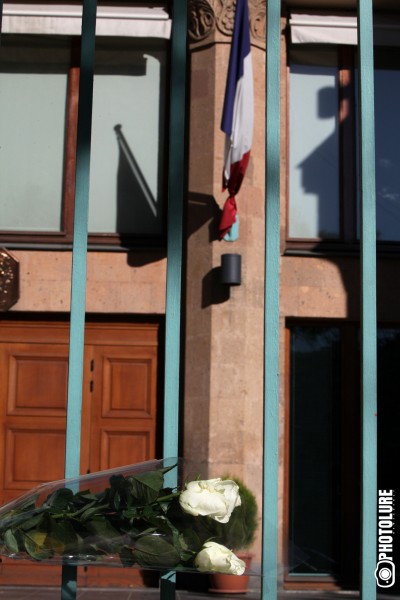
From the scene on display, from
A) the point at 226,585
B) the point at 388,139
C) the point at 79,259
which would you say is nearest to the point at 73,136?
the point at 388,139

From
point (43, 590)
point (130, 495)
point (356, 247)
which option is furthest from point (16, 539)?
point (356, 247)

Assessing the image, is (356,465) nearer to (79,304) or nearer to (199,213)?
(199,213)

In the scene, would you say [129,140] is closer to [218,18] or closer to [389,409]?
[218,18]

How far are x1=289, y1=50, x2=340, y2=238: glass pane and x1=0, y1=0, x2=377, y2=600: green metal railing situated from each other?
8.31 meters

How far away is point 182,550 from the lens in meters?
2.14

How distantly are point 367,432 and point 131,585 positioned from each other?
811cm

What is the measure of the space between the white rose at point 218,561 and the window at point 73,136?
871 centimetres

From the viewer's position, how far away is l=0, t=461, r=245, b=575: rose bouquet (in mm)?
2135

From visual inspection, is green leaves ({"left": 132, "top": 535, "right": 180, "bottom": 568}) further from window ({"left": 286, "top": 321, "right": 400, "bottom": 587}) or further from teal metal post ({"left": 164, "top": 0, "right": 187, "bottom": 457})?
window ({"left": 286, "top": 321, "right": 400, "bottom": 587})

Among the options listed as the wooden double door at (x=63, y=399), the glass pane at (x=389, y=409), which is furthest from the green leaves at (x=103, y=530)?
the glass pane at (x=389, y=409)

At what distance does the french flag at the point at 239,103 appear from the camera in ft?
31.1

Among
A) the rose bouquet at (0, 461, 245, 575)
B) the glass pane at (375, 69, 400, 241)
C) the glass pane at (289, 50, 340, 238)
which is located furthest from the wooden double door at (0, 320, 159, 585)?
the rose bouquet at (0, 461, 245, 575)

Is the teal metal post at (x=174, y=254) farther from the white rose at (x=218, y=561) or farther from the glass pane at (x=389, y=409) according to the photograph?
the glass pane at (x=389, y=409)

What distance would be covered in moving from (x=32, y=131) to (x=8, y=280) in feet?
5.99
